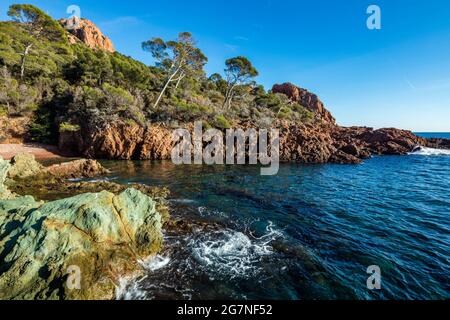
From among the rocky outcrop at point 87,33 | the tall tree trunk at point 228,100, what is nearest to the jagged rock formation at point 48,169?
the tall tree trunk at point 228,100

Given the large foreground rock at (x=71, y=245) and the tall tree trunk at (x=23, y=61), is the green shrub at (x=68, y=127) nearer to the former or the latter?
the tall tree trunk at (x=23, y=61)

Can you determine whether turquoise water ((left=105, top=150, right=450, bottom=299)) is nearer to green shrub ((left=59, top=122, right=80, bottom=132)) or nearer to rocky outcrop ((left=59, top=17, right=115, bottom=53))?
green shrub ((left=59, top=122, right=80, bottom=132))

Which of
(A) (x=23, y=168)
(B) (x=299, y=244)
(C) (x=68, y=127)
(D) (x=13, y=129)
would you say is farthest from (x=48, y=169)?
(B) (x=299, y=244)

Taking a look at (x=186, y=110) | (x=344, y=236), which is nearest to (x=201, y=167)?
(x=186, y=110)

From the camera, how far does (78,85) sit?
111 feet

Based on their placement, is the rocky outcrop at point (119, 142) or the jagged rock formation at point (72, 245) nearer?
the jagged rock formation at point (72, 245)

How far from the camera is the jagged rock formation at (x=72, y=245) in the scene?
5594mm

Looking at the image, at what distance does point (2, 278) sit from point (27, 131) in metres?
31.2

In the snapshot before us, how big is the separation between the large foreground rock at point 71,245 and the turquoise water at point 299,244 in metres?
0.85

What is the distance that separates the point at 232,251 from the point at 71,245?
5.30 metres

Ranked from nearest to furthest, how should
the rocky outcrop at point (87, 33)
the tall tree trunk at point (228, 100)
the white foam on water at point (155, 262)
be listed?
the white foam on water at point (155, 262)
the tall tree trunk at point (228, 100)
the rocky outcrop at point (87, 33)

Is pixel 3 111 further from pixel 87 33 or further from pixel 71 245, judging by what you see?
pixel 87 33

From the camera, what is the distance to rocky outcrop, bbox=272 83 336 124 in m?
93.6

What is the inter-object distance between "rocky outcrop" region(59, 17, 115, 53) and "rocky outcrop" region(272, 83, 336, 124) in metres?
72.5
